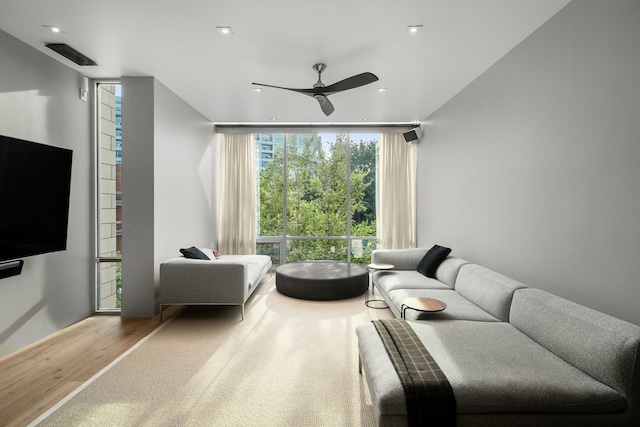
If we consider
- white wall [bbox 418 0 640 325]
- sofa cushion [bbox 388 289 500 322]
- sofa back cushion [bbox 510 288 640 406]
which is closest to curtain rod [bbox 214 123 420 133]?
white wall [bbox 418 0 640 325]

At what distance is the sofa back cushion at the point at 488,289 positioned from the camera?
2.68 metres

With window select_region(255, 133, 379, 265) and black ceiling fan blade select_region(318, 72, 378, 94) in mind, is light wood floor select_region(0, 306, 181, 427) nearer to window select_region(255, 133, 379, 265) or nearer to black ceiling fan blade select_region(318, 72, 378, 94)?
window select_region(255, 133, 379, 265)

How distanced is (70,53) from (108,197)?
160 centimetres

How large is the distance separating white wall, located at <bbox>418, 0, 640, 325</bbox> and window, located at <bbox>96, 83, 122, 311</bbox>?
14.0 feet

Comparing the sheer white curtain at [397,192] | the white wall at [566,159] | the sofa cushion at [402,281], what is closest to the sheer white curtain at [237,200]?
the sheer white curtain at [397,192]

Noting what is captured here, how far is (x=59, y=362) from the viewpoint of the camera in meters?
2.83

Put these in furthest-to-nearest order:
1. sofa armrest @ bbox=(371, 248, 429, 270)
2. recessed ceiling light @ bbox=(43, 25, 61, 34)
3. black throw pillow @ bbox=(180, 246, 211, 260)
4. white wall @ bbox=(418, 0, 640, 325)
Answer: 1. sofa armrest @ bbox=(371, 248, 429, 270)
2. black throw pillow @ bbox=(180, 246, 211, 260)
3. recessed ceiling light @ bbox=(43, 25, 61, 34)
4. white wall @ bbox=(418, 0, 640, 325)

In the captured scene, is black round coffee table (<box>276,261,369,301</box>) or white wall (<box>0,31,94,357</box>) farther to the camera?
black round coffee table (<box>276,261,369,301</box>)

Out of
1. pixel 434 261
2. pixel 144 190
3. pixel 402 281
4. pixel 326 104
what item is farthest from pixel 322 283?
pixel 144 190

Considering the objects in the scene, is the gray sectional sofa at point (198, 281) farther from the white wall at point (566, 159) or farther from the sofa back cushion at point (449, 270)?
the white wall at point (566, 159)

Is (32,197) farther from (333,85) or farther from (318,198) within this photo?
(318,198)

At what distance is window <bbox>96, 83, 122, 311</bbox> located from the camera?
398 centimetres

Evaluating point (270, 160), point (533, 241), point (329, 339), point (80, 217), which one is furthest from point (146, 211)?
point (533, 241)

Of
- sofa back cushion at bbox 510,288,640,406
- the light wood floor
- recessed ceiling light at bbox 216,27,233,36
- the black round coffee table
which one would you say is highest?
recessed ceiling light at bbox 216,27,233,36
